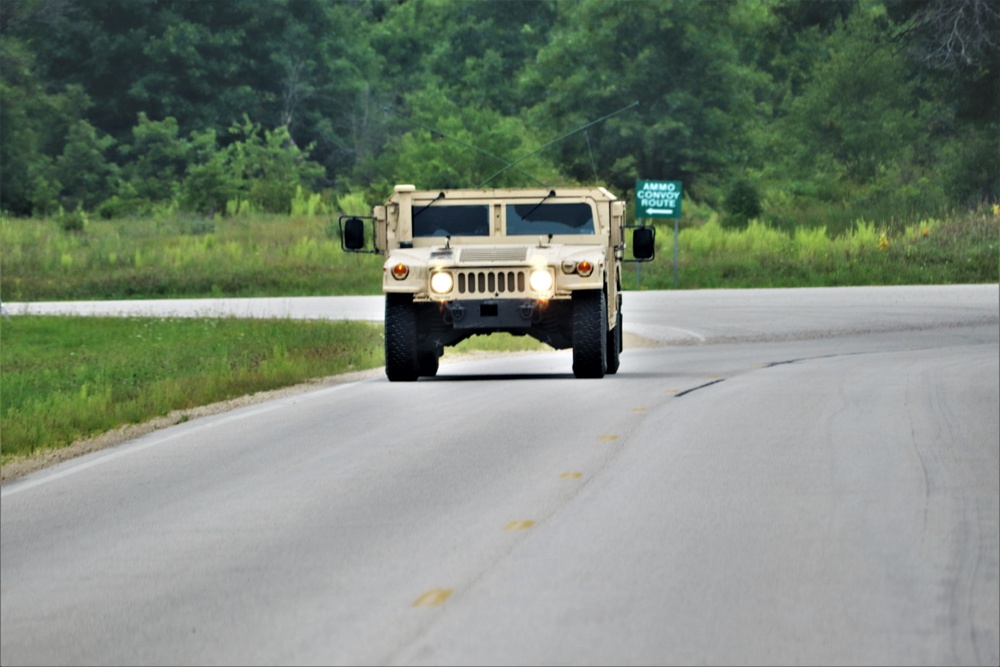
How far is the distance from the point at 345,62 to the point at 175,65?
7.79 meters

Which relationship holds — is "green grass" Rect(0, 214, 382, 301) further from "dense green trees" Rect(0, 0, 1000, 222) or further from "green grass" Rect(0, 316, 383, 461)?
"green grass" Rect(0, 316, 383, 461)

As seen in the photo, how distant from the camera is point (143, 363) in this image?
79.2 feet

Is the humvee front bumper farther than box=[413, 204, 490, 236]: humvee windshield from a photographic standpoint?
No

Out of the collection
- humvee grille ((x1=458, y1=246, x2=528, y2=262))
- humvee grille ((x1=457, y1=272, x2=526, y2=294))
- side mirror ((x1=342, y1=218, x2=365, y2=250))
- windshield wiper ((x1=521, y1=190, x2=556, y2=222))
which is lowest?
humvee grille ((x1=457, y1=272, x2=526, y2=294))

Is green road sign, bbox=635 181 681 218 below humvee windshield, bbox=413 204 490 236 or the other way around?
the other way around

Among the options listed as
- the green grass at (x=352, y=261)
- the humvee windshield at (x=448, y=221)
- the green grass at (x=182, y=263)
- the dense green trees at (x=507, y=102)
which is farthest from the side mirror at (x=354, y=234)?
the dense green trees at (x=507, y=102)

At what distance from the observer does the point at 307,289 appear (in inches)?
1876

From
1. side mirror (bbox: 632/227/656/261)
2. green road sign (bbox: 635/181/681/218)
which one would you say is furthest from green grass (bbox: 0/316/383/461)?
green road sign (bbox: 635/181/681/218)

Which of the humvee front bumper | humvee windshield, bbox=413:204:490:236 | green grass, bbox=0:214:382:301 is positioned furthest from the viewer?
green grass, bbox=0:214:382:301

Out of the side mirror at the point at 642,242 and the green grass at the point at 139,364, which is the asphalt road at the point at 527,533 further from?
Answer: the side mirror at the point at 642,242

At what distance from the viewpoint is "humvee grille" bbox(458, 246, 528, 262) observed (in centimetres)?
1928

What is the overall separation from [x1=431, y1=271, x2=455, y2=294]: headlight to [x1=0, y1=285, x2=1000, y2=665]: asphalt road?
107cm

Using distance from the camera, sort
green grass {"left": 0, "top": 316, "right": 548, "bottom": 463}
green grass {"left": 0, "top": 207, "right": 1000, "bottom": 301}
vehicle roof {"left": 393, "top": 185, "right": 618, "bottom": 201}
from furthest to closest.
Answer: green grass {"left": 0, "top": 207, "right": 1000, "bottom": 301} < vehicle roof {"left": 393, "top": 185, "right": 618, "bottom": 201} < green grass {"left": 0, "top": 316, "right": 548, "bottom": 463}

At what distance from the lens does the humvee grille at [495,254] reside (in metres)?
19.3
